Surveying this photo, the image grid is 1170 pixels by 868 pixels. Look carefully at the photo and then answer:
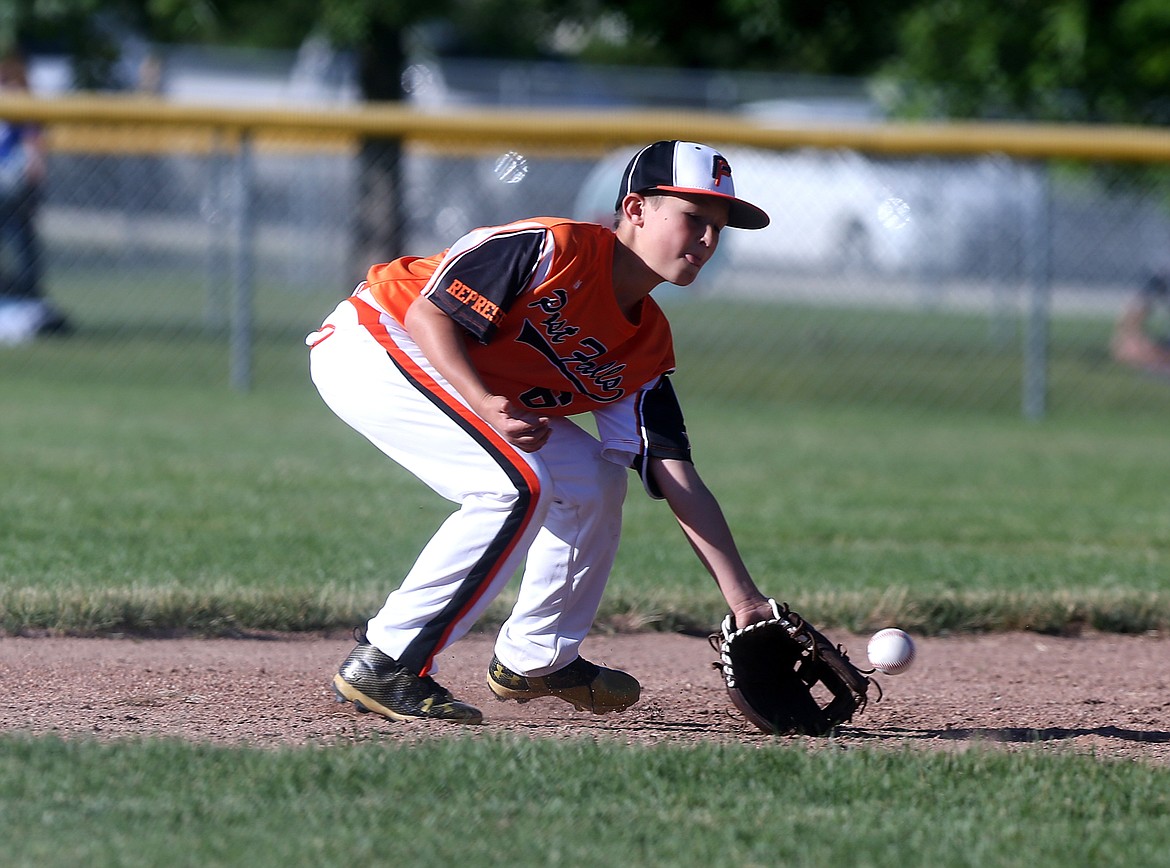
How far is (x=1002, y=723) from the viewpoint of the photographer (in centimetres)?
372

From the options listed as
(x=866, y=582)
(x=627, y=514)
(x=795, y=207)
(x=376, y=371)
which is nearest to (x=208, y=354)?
(x=795, y=207)

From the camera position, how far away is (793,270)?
11852mm

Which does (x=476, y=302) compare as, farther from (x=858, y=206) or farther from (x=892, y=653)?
(x=858, y=206)

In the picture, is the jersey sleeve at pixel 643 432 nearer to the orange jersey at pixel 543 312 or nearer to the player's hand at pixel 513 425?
the orange jersey at pixel 543 312

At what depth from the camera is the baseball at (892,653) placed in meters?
3.60

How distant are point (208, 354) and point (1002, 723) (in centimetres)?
856

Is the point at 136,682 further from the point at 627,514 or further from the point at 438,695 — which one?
the point at 627,514

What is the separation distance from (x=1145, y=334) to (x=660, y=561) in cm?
786

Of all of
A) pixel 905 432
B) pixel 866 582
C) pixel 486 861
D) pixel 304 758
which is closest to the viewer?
pixel 486 861

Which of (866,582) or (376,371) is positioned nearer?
(376,371)

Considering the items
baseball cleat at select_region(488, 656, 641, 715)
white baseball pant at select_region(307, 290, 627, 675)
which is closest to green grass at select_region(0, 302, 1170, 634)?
baseball cleat at select_region(488, 656, 641, 715)

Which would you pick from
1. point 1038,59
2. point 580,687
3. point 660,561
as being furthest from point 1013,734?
point 1038,59

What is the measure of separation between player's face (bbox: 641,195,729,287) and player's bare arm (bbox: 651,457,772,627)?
0.46m

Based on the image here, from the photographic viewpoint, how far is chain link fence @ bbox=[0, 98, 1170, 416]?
10758mm
